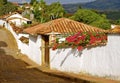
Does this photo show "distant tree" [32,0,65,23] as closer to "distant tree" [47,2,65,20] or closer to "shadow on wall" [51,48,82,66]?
"distant tree" [47,2,65,20]

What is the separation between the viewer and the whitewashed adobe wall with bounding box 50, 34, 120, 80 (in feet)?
46.9

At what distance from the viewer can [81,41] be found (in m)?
17.4

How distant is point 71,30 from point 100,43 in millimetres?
8775

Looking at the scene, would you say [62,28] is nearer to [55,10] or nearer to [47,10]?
[55,10]

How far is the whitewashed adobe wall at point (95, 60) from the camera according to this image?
14289 millimetres

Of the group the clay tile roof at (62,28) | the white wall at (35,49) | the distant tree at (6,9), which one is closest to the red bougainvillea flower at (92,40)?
the clay tile roof at (62,28)

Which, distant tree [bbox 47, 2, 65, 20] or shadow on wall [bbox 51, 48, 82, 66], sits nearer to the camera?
shadow on wall [bbox 51, 48, 82, 66]

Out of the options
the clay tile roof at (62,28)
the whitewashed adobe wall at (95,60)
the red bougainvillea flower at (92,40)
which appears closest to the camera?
the whitewashed adobe wall at (95,60)

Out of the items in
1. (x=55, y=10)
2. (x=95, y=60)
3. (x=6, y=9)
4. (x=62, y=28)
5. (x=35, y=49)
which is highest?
(x=6, y=9)

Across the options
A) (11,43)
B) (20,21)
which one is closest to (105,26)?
(11,43)

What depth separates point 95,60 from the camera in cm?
1603

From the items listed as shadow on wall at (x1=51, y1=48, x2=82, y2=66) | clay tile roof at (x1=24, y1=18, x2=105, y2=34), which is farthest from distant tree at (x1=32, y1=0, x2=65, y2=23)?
shadow on wall at (x1=51, y1=48, x2=82, y2=66)

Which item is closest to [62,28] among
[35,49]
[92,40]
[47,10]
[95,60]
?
[35,49]

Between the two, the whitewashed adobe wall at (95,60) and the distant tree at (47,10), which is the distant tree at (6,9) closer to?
A: the distant tree at (47,10)
